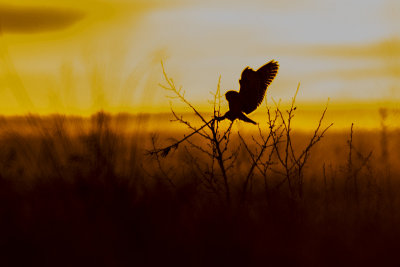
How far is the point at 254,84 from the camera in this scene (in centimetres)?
479

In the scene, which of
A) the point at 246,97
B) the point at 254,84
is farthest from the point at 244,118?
the point at 254,84

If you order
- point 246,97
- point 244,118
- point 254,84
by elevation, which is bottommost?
point 244,118

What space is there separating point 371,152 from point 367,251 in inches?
80.8

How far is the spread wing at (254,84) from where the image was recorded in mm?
4762

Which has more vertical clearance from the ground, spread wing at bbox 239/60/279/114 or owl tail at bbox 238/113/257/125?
spread wing at bbox 239/60/279/114

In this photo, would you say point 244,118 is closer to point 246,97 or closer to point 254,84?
point 246,97

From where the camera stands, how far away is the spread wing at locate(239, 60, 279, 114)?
476 cm

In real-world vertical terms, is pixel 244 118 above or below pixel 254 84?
below

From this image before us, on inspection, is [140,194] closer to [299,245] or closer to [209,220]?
[209,220]

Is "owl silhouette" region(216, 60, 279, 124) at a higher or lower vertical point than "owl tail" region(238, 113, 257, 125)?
higher

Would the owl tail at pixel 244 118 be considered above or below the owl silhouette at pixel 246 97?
below

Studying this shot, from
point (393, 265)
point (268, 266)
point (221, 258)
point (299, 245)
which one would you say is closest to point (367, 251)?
point (393, 265)

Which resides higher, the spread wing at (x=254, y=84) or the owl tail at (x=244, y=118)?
the spread wing at (x=254, y=84)

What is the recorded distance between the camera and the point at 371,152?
5621 mm
